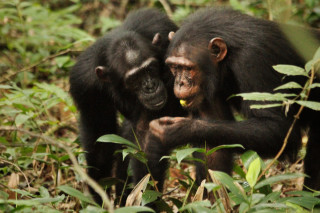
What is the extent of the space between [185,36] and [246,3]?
4.78m

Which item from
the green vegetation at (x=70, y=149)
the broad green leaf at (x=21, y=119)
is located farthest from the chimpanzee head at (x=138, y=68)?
the broad green leaf at (x=21, y=119)

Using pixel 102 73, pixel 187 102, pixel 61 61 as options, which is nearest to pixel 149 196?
pixel 187 102

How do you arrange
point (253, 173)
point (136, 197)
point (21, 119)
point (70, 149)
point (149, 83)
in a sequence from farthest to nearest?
point (21, 119) < point (149, 83) < point (70, 149) < point (136, 197) < point (253, 173)

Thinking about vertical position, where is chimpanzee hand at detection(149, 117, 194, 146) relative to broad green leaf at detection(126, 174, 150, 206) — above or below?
above

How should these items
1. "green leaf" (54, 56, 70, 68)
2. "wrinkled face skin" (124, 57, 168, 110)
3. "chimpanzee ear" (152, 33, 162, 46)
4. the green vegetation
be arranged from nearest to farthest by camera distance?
the green vegetation < "wrinkled face skin" (124, 57, 168, 110) < "chimpanzee ear" (152, 33, 162, 46) < "green leaf" (54, 56, 70, 68)

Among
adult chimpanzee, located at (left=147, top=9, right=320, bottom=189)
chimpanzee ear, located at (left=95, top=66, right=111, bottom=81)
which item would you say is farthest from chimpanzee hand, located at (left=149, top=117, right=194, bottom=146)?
chimpanzee ear, located at (left=95, top=66, right=111, bottom=81)

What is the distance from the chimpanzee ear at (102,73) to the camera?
538 centimetres

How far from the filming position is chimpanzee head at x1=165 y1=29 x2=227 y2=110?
15.2 feet

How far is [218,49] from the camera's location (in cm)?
457

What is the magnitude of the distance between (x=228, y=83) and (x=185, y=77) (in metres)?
0.43

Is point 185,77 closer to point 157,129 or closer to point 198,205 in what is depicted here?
point 157,129

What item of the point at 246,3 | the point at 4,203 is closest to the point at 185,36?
the point at 4,203

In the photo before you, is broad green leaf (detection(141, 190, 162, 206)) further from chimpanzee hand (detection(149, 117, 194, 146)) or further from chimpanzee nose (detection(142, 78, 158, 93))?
chimpanzee nose (detection(142, 78, 158, 93))

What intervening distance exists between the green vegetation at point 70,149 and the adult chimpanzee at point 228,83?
0.77ft
